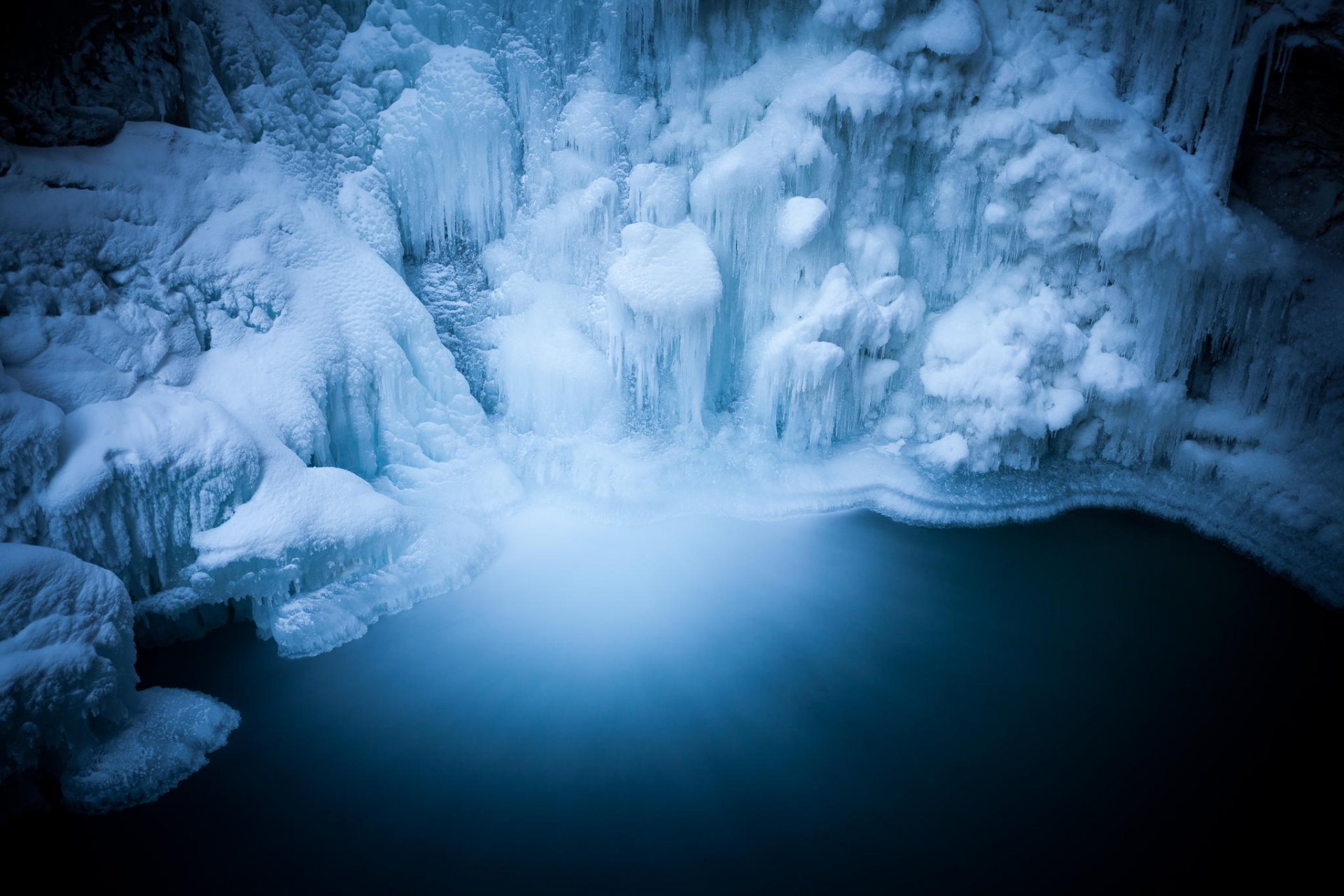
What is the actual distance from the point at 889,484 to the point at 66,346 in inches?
228

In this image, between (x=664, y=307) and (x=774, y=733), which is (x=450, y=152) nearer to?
(x=664, y=307)

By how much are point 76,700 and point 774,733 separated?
11.2ft

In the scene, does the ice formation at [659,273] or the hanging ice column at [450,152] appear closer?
the ice formation at [659,273]

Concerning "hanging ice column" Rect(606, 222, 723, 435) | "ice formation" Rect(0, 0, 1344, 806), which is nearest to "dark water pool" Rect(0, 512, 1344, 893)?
"ice formation" Rect(0, 0, 1344, 806)

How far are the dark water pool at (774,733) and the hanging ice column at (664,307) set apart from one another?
1.38 m

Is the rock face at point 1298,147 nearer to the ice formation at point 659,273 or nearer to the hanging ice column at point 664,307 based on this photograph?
the ice formation at point 659,273

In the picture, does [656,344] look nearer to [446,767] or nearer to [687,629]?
[687,629]

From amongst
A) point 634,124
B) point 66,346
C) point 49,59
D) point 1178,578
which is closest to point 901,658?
point 1178,578

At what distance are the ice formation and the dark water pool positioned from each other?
535 mm

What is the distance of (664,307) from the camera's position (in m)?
5.83

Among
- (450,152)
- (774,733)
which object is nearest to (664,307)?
(450,152)

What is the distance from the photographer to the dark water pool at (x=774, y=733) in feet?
11.6

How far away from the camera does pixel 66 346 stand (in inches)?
171

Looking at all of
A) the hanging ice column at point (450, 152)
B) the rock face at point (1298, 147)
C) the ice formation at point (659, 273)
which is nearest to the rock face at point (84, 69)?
the ice formation at point (659, 273)
